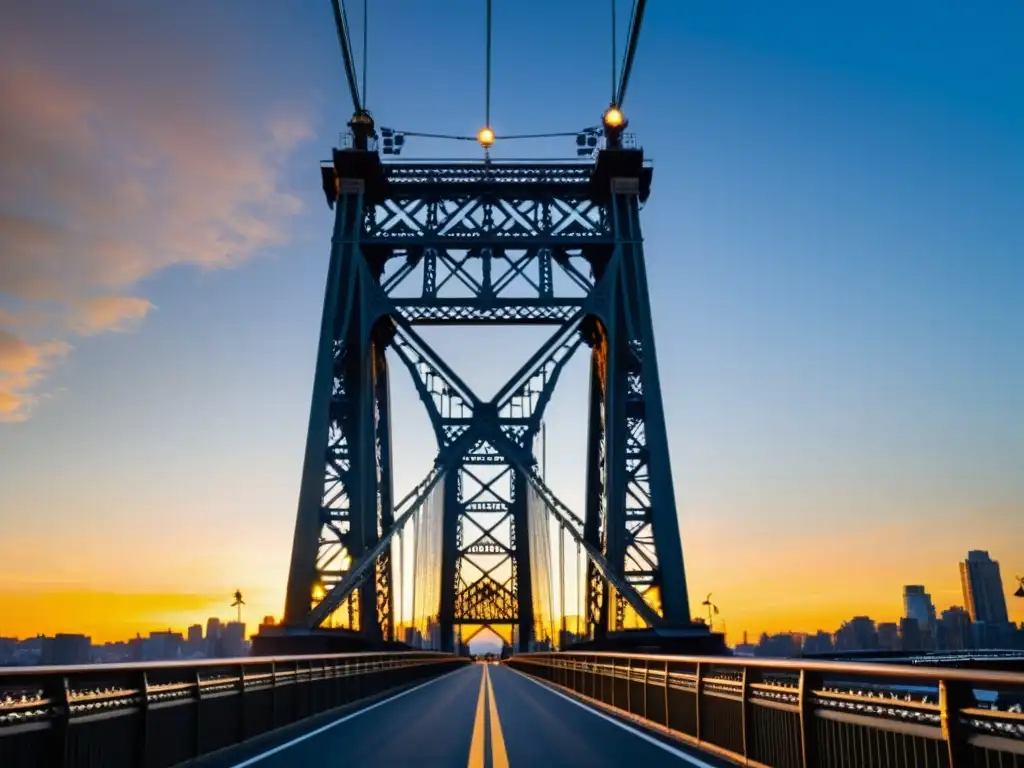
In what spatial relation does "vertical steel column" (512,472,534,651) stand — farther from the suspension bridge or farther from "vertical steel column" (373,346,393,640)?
"vertical steel column" (373,346,393,640)

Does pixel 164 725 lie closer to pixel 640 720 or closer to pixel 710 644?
pixel 640 720

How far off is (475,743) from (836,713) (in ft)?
17.6

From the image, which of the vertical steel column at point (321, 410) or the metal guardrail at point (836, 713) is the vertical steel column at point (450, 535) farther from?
the metal guardrail at point (836, 713)

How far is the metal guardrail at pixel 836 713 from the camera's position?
563 cm

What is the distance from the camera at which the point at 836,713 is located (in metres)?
7.76

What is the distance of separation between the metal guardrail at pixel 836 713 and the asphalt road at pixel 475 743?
0.51 m

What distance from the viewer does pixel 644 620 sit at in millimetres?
25594

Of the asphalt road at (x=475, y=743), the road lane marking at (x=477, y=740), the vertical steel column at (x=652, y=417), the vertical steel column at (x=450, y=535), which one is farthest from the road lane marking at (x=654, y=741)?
the vertical steel column at (x=450, y=535)

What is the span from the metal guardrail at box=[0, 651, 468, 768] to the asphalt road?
0.58 metres

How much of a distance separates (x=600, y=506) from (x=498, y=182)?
502 inches

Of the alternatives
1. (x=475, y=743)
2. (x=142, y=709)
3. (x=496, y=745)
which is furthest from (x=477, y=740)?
(x=142, y=709)

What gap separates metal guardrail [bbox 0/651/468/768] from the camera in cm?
702

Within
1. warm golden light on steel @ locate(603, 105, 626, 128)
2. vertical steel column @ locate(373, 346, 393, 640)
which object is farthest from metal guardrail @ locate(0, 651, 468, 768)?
vertical steel column @ locate(373, 346, 393, 640)

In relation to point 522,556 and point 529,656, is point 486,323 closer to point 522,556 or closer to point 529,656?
point 529,656
